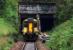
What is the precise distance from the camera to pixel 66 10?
136 ft

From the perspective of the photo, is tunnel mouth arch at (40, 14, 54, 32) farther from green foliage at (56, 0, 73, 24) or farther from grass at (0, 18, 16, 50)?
grass at (0, 18, 16, 50)

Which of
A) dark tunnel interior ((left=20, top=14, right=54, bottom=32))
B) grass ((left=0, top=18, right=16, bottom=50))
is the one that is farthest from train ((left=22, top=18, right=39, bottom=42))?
dark tunnel interior ((left=20, top=14, right=54, bottom=32))

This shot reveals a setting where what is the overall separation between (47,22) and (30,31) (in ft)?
41.5

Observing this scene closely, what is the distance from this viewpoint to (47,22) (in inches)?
2210

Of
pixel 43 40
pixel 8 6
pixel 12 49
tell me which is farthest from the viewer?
pixel 8 6

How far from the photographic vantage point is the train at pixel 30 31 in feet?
141

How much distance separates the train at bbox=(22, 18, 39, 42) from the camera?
4290cm

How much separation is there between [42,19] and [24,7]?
21.0 feet

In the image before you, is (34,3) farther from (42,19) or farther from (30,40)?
(30,40)

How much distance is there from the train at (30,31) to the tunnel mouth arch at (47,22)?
9.72m

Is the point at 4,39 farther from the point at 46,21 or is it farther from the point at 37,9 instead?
the point at 46,21

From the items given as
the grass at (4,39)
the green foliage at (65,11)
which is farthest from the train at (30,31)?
the grass at (4,39)

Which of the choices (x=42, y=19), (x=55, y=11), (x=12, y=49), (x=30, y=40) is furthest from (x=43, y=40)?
(x=42, y=19)

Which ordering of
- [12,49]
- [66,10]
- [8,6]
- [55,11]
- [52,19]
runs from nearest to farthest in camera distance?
[12,49], [66,10], [8,6], [55,11], [52,19]
